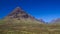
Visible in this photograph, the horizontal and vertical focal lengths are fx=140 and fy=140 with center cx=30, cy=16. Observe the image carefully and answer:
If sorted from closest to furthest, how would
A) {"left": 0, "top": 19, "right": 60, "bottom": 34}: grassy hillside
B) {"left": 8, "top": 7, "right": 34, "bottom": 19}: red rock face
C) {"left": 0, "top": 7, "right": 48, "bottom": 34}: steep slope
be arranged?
{"left": 0, "top": 19, "right": 60, "bottom": 34}: grassy hillside → {"left": 0, "top": 7, "right": 48, "bottom": 34}: steep slope → {"left": 8, "top": 7, "right": 34, "bottom": 19}: red rock face

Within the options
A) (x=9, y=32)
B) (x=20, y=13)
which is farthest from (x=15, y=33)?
(x=20, y=13)

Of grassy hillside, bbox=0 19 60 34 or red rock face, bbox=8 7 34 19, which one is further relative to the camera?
red rock face, bbox=8 7 34 19

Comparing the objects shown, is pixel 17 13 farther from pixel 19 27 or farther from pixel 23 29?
pixel 19 27

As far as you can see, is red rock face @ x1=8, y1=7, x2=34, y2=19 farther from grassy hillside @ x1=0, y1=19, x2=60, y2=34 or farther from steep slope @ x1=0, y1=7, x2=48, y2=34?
grassy hillside @ x1=0, y1=19, x2=60, y2=34

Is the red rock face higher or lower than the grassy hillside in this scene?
higher

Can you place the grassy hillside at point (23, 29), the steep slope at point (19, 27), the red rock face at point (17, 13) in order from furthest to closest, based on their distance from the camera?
the red rock face at point (17, 13), the steep slope at point (19, 27), the grassy hillside at point (23, 29)

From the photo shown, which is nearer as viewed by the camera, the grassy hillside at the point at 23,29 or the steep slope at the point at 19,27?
the grassy hillside at the point at 23,29

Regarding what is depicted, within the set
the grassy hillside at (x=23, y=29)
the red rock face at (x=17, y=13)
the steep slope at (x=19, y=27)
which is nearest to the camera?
the grassy hillside at (x=23, y=29)

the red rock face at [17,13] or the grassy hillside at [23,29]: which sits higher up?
the red rock face at [17,13]

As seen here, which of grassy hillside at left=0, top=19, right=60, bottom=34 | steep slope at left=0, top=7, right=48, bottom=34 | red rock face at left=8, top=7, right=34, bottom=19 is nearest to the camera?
grassy hillside at left=0, top=19, right=60, bottom=34

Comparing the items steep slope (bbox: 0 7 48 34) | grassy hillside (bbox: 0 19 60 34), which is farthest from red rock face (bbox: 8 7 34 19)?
grassy hillside (bbox: 0 19 60 34)

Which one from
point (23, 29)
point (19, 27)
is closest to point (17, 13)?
point (23, 29)

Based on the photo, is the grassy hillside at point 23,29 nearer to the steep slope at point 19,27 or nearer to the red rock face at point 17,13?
the steep slope at point 19,27

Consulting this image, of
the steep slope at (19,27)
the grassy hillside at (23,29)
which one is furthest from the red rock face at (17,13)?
the grassy hillside at (23,29)
